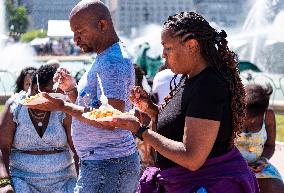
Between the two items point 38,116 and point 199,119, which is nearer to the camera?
point 199,119

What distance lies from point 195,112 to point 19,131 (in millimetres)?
2011

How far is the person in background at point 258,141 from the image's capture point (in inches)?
181

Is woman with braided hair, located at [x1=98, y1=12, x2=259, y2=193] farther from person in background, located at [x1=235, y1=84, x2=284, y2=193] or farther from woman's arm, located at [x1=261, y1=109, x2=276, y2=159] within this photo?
woman's arm, located at [x1=261, y1=109, x2=276, y2=159]

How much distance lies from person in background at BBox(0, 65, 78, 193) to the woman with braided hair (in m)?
1.62

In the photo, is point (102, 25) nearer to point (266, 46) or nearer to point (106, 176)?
point (106, 176)

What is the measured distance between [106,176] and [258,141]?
1574mm

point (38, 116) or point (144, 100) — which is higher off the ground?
point (144, 100)

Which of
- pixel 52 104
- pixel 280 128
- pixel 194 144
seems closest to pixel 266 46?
pixel 280 128

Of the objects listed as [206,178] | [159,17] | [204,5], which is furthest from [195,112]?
[204,5]

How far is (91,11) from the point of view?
11.8 ft

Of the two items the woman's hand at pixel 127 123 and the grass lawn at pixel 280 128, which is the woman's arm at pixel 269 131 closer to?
the woman's hand at pixel 127 123

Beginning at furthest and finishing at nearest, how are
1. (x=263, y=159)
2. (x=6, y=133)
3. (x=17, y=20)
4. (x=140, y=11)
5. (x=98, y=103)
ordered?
(x=17, y=20), (x=140, y=11), (x=263, y=159), (x=6, y=133), (x=98, y=103)

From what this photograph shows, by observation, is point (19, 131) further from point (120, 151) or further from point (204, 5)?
point (204, 5)

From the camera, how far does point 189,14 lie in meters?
3.06
